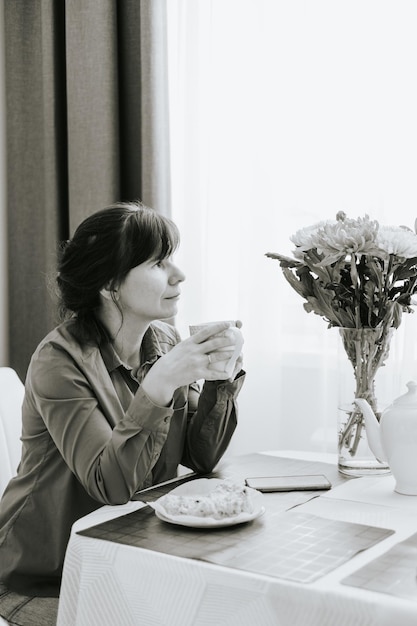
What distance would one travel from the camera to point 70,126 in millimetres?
2500

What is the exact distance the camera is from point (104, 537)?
46.8 inches

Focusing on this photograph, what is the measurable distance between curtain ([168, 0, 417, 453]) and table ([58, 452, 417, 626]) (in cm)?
89

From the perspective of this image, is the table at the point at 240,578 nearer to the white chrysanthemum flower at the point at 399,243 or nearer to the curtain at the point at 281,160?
the white chrysanthemum flower at the point at 399,243

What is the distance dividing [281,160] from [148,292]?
0.86m

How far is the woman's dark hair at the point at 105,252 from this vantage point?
1.63 meters

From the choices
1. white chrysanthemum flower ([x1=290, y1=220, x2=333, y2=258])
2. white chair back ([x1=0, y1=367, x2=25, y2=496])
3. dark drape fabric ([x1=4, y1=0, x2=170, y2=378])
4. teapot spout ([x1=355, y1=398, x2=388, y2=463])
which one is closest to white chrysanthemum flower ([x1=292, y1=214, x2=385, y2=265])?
white chrysanthemum flower ([x1=290, y1=220, x2=333, y2=258])

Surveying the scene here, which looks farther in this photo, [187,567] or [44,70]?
[44,70]

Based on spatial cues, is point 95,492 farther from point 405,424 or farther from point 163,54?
point 163,54

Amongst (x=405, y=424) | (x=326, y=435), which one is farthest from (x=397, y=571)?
(x=326, y=435)

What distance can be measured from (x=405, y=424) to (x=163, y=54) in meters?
1.47

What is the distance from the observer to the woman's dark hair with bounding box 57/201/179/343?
1627 millimetres

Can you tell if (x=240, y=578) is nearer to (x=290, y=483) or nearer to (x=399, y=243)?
(x=290, y=483)

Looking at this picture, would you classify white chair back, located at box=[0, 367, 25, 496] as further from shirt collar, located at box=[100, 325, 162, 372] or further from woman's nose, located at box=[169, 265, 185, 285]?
woman's nose, located at box=[169, 265, 185, 285]

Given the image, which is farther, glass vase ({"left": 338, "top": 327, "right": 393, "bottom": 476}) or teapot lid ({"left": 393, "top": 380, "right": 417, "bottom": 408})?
glass vase ({"left": 338, "top": 327, "right": 393, "bottom": 476})
